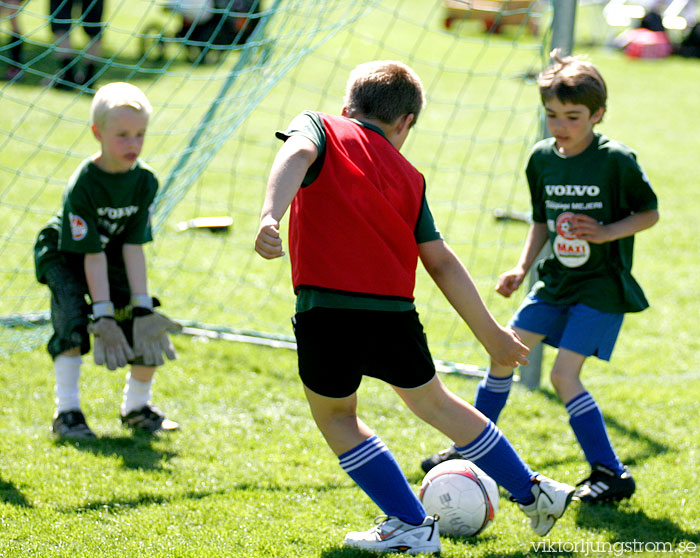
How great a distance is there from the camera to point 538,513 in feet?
10.1

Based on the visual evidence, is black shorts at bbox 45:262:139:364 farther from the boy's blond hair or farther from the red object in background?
the red object in background

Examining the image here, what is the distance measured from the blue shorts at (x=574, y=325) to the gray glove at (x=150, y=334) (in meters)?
1.49

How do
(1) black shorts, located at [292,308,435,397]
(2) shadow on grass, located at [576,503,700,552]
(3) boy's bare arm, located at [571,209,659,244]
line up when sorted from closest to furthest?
(1) black shorts, located at [292,308,435,397]
(2) shadow on grass, located at [576,503,700,552]
(3) boy's bare arm, located at [571,209,659,244]

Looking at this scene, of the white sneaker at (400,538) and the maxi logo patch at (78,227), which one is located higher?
the maxi logo patch at (78,227)

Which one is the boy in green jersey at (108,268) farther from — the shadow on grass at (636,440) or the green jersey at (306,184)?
the shadow on grass at (636,440)

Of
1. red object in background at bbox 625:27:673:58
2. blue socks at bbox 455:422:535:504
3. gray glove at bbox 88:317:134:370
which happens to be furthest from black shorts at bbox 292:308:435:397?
red object in background at bbox 625:27:673:58

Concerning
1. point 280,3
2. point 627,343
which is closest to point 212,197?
point 280,3

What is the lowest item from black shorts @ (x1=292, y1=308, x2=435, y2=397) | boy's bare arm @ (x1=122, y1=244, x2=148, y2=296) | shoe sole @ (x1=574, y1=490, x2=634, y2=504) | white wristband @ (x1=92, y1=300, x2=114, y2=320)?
shoe sole @ (x1=574, y1=490, x2=634, y2=504)

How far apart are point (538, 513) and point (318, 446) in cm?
121

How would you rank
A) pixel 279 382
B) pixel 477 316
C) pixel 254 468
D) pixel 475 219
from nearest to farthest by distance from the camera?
pixel 477 316 < pixel 254 468 < pixel 279 382 < pixel 475 219

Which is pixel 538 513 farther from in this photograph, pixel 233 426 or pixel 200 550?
pixel 233 426

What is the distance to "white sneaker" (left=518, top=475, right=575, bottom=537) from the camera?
9.96 ft

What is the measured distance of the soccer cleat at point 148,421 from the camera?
13.3 ft

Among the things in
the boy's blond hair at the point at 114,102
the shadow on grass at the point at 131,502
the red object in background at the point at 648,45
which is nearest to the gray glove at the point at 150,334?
→ the shadow on grass at the point at 131,502
